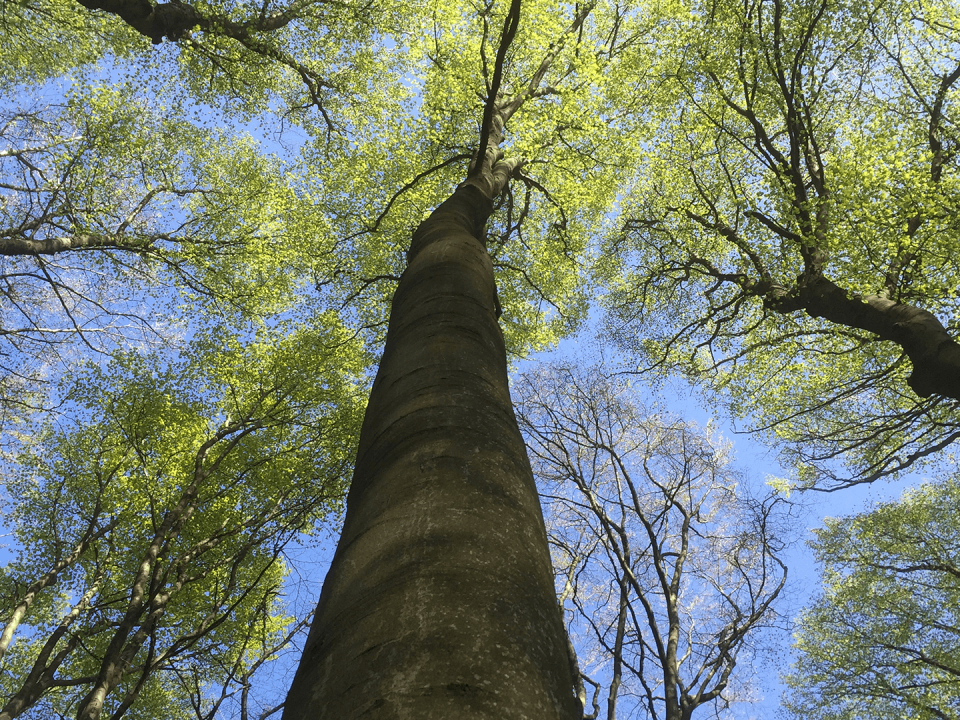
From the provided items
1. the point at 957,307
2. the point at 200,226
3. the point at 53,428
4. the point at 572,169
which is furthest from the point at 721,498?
the point at 53,428

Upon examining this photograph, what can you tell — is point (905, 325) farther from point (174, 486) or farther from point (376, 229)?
point (174, 486)

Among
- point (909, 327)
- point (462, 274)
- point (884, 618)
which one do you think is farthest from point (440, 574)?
point (884, 618)

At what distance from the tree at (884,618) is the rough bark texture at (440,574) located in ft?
44.7

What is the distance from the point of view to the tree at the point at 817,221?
22.6 feet

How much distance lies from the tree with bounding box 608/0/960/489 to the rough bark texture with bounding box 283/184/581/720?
228 inches

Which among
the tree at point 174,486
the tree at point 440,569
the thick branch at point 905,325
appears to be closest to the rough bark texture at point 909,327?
the thick branch at point 905,325

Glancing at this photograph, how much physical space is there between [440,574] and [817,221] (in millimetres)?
8180

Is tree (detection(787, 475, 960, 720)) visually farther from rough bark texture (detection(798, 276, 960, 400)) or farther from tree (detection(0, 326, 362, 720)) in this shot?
tree (detection(0, 326, 362, 720))

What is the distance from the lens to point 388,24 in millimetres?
13664

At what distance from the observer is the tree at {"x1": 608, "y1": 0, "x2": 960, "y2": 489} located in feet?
22.6

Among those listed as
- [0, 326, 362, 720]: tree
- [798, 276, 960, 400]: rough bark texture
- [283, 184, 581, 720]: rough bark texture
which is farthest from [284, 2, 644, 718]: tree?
[0, 326, 362, 720]: tree

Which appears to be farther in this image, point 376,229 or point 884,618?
point 884,618

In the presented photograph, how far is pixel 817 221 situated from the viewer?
7355 millimetres

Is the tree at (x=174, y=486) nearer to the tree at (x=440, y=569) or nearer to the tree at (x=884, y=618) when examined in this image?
the tree at (x=440, y=569)
